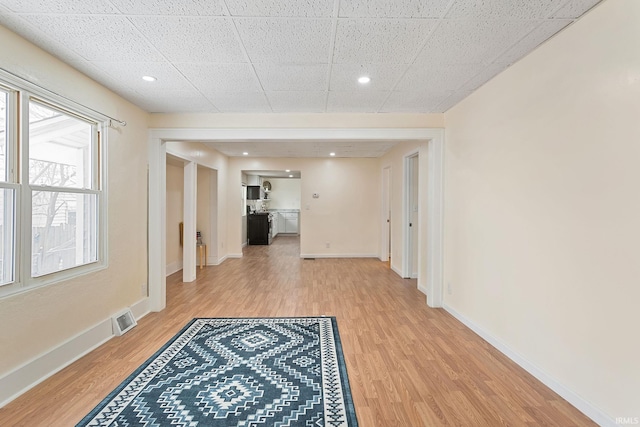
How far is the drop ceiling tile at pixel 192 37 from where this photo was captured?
183cm

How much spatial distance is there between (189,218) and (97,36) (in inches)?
129

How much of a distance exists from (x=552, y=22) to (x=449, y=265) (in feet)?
8.10

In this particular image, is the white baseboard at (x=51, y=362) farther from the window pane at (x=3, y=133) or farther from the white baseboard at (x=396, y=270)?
the white baseboard at (x=396, y=270)

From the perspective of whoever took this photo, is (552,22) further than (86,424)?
Yes

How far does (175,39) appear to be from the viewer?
Result: 2.02 m

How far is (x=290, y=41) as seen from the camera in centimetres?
205

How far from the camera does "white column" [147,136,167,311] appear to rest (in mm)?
3551

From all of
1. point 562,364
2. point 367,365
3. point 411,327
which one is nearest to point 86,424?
point 367,365

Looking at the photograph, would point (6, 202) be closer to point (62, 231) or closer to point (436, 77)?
point (62, 231)

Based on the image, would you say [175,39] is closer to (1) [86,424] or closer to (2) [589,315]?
(1) [86,424]

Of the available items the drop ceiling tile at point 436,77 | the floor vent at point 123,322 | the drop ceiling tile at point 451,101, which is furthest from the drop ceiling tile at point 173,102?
the drop ceiling tile at point 451,101

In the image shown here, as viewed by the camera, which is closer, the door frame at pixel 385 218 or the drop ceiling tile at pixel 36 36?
the drop ceiling tile at pixel 36 36

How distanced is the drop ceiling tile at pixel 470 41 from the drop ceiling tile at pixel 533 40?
0.17 feet

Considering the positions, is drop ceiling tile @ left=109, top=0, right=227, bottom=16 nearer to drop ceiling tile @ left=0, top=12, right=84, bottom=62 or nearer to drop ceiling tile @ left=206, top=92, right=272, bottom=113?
drop ceiling tile @ left=0, top=12, right=84, bottom=62
